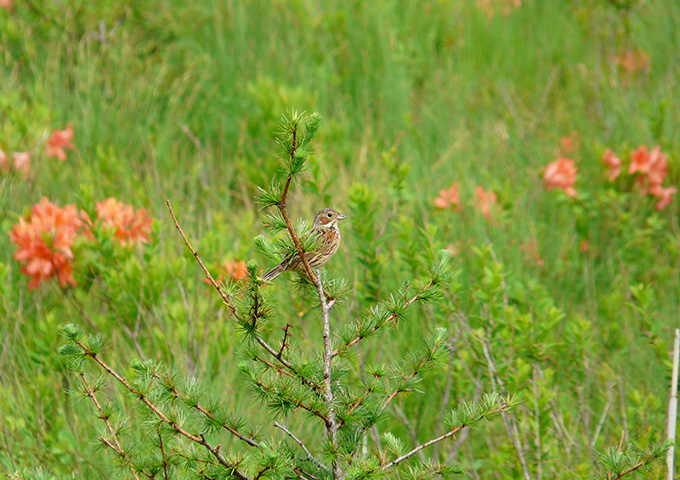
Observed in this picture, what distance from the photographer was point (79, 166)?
5012mm

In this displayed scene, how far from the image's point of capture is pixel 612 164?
4.86 m

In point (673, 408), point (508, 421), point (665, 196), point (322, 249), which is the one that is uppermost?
point (665, 196)

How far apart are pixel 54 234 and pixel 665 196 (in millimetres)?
3785

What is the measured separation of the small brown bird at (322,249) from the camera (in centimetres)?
246

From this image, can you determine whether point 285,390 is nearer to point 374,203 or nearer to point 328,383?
point 328,383

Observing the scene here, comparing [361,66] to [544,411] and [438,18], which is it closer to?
[438,18]

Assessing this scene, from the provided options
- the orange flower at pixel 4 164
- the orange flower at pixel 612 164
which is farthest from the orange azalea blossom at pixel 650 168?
the orange flower at pixel 4 164

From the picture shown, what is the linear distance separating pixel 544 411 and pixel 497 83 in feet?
14.2

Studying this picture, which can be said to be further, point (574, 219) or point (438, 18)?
point (438, 18)

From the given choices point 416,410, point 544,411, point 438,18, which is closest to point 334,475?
point 544,411

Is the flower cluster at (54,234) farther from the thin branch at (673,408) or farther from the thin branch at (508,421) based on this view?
the thin branch at (673,408)

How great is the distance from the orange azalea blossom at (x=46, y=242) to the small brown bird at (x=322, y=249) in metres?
1.45

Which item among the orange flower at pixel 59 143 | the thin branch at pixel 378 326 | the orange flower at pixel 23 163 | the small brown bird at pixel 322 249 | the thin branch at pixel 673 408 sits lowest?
the thin branch at pixel 673 408

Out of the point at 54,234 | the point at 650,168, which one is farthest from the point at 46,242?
the point at 650,168
